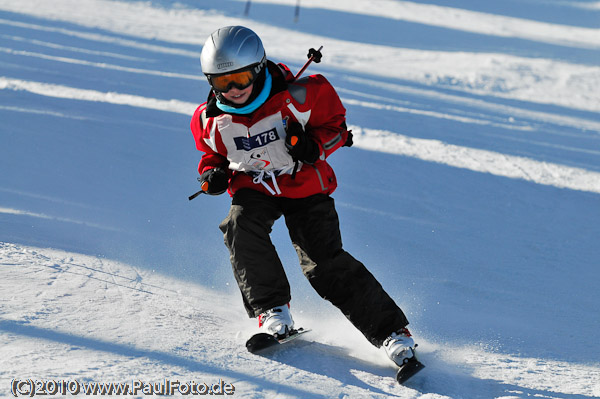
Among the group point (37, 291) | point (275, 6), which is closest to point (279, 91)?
point (37, 291)

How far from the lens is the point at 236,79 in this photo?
9.52 feet

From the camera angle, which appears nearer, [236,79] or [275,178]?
[236,79]

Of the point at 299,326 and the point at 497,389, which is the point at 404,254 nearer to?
the point at 299,326

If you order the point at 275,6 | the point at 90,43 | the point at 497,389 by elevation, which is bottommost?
the point at 497,389

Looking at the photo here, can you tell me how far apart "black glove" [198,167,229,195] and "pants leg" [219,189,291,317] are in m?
0.12

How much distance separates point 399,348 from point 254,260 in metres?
0.70

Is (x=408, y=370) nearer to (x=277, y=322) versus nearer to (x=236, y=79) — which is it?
(x=277, y=322)

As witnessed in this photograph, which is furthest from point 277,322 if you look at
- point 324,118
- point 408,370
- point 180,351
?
point 324,118

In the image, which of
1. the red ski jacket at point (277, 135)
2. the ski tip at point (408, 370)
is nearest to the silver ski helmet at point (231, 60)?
the red ski jacket at point (277, 135)

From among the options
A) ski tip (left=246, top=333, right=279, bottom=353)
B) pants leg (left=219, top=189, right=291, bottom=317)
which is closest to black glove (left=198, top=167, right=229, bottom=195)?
pants leg (left=219, top=189, right=291, bottom=317)

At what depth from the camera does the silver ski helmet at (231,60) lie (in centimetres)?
288

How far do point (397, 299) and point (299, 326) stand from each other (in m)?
0.66

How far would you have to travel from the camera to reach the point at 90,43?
12141mm

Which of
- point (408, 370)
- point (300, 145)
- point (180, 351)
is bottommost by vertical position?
point (408, 370)
